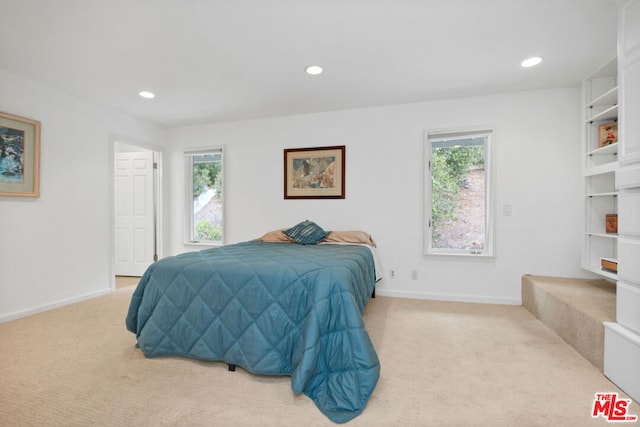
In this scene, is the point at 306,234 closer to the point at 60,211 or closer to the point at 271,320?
the point at 271,320

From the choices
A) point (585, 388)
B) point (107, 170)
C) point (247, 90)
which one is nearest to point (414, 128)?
point (247, 90)

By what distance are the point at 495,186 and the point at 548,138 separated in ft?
2.36

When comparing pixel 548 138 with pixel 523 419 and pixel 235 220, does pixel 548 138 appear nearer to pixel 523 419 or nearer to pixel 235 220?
pixel 523 419

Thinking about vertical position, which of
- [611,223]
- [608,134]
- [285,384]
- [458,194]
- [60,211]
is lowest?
[285,384]

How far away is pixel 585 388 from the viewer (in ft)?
5.62

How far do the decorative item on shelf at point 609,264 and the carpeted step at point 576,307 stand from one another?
19cm

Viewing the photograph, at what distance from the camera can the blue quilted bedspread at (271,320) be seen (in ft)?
5.19

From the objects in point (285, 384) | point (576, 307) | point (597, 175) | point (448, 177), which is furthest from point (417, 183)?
point (285, 384)

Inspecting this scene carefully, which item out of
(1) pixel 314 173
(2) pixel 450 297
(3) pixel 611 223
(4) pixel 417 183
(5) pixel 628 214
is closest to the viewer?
(5) pixel 628 214

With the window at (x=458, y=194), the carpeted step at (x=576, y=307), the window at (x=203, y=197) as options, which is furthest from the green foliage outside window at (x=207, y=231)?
the carpeted step at (x=576, y=307)

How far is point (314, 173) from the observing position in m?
3.95

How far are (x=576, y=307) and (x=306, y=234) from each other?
2.49 m

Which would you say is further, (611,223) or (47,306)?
(47,306)

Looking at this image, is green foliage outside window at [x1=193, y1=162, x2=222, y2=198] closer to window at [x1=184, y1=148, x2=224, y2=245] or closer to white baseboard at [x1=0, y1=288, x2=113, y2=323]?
window at [x1=184, y1=148, x2=224, y2=245]
